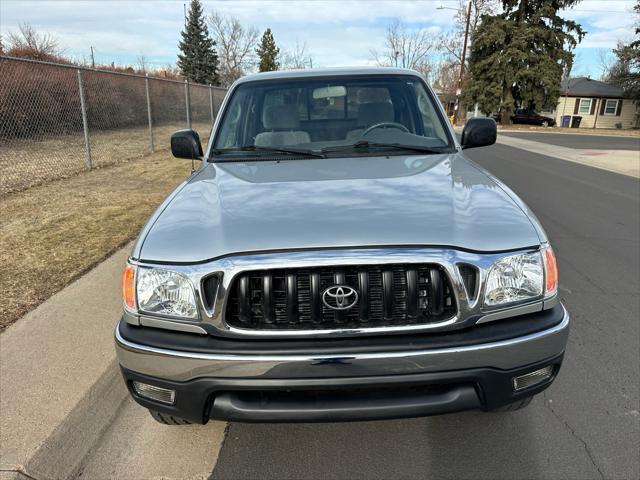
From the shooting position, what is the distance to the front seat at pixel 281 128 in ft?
10.9

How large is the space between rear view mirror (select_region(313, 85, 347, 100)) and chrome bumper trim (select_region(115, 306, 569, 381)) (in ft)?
7.47

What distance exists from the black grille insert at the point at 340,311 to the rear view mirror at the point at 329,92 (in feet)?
6.70

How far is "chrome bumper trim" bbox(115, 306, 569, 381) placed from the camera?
6.04 ft

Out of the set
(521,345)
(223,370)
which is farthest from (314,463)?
(521,345)

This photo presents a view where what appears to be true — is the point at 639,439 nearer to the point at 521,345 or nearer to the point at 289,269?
the point at 521,345

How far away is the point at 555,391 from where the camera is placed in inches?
113

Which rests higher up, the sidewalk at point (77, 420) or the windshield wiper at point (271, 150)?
the windshield wiper at point (271, 150)

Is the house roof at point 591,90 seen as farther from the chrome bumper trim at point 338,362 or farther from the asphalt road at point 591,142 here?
the chrome bumper trim at point 338,362

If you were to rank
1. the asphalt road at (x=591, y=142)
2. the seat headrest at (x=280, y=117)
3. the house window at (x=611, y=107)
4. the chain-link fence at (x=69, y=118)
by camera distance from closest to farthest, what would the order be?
the seat headrest at (x=280, y=117) < the chain-link fence at (x=69, y=118) < the asphalt road at (x=591, y=142) < the house window at (x=611, y=107)

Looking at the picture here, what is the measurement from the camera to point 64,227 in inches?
231

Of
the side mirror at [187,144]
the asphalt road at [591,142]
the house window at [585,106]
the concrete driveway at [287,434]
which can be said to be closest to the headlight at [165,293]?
the concrete driveway at [287,434]

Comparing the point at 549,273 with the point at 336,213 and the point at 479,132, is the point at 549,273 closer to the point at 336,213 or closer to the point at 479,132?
the point at 336,213

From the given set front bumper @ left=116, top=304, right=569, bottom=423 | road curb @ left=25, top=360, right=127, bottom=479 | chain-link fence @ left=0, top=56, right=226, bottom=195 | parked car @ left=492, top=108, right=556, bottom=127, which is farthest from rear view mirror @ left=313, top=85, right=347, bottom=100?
parked car @ left=492, top=108, right=556, bottom=127

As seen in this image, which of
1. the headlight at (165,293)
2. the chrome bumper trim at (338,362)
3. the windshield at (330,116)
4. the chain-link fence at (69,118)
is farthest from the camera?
the chain-link fence at (69,118)
